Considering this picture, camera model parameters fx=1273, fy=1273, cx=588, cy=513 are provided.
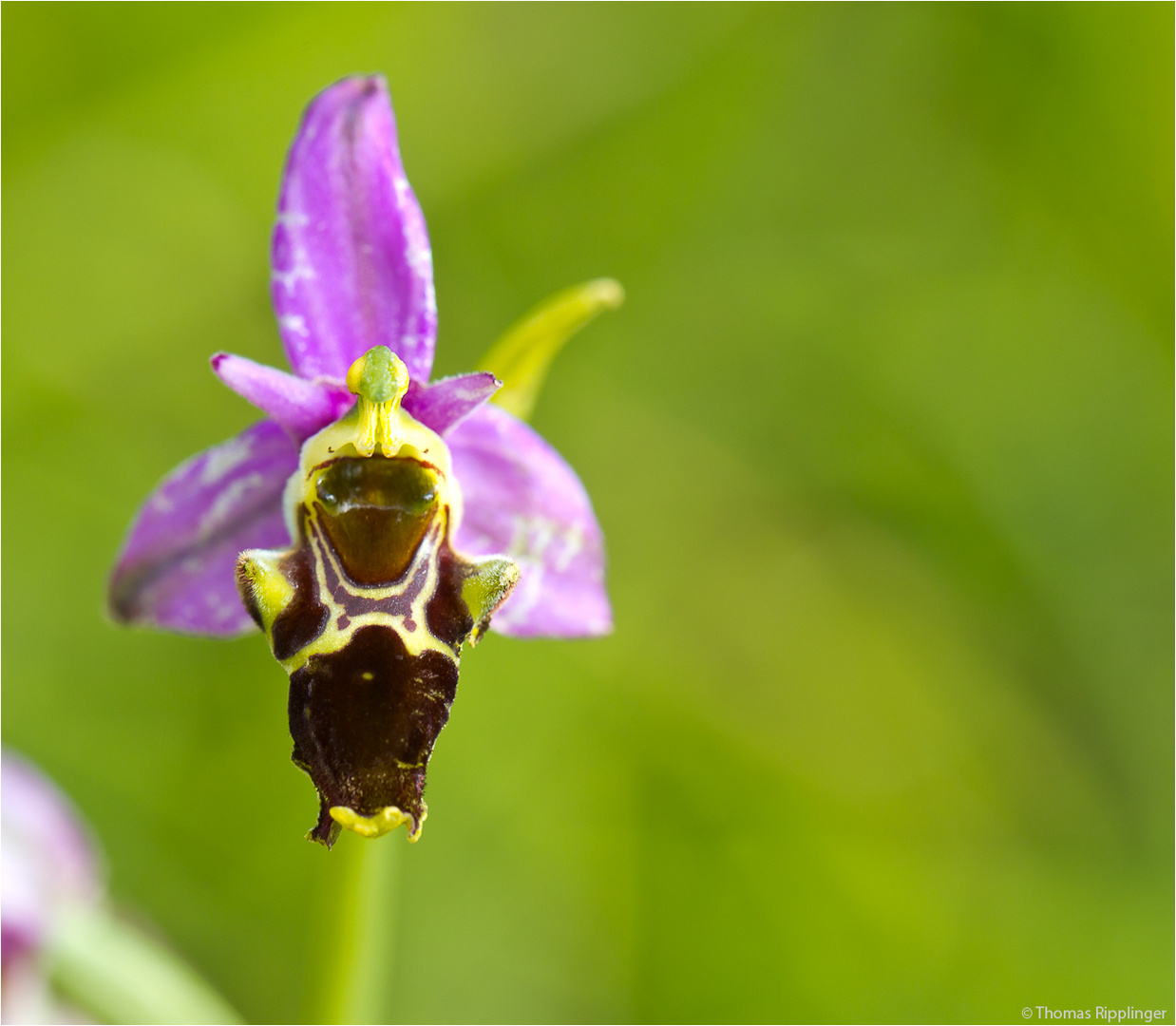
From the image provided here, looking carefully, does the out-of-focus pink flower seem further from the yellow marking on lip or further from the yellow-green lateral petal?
the yellow-green lateral petal

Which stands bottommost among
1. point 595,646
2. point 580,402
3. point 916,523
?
point 595,646

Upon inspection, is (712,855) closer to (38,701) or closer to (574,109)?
(38,701)

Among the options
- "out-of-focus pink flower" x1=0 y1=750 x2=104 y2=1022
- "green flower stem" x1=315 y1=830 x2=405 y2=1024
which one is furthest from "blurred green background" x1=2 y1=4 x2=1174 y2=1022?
"green flower stem" x1=315 y1=830 x2=405 y2=1024

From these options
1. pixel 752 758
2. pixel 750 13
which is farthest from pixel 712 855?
pixel 750 13

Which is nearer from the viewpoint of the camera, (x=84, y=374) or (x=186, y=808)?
(x=186, y=808)

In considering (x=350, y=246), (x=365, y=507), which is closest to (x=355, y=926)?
(x=365, y=507)

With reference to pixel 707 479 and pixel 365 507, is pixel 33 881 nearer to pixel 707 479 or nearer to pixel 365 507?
pixel 365 507

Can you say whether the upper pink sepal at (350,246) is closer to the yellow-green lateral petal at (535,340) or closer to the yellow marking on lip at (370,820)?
the yellow-green lateral petal at (535,340)
